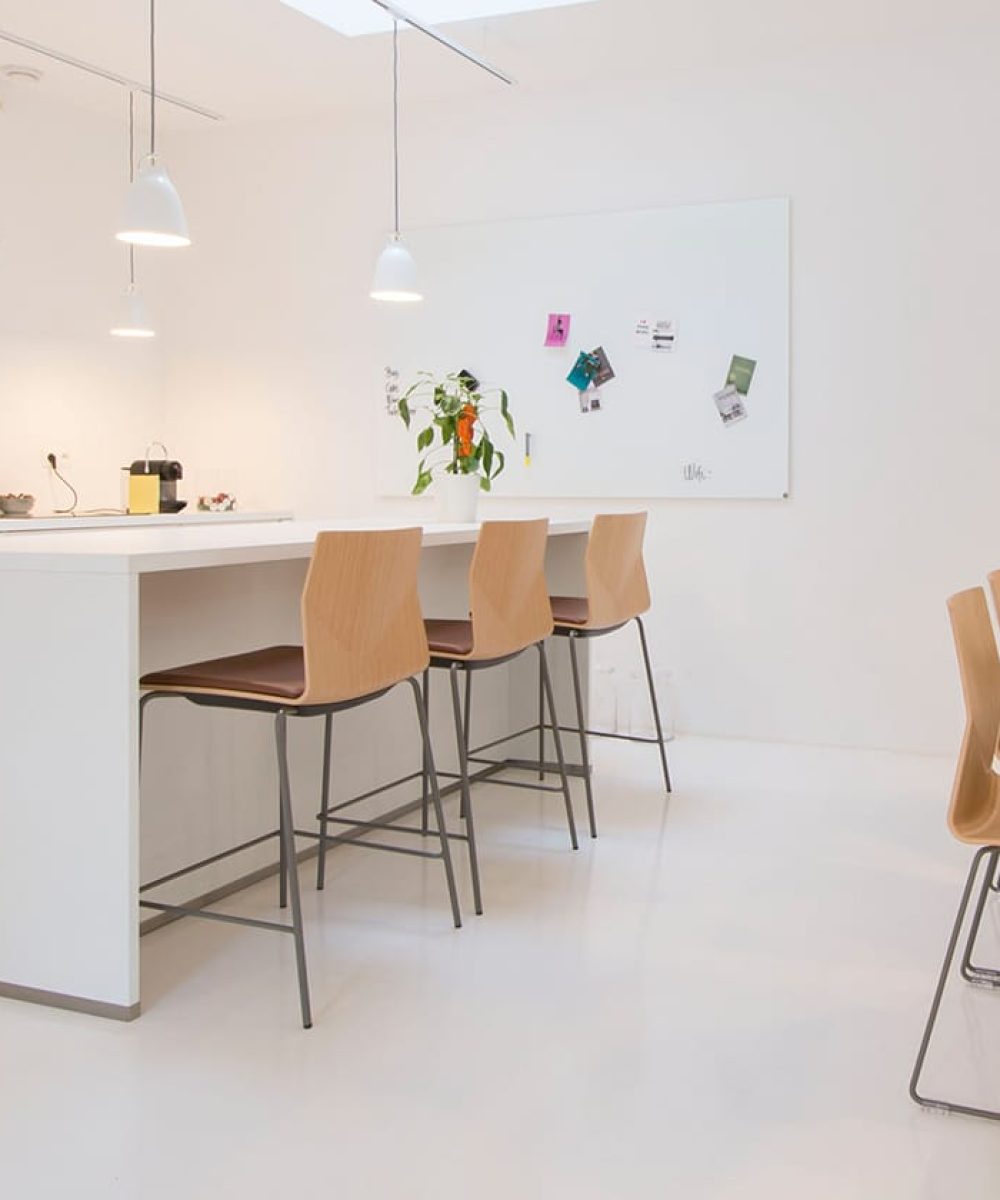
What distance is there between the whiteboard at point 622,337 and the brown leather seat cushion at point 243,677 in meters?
2.70

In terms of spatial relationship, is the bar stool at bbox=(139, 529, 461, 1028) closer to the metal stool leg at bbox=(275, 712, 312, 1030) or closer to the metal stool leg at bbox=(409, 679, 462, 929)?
the metal stool leg at bbox=(275, 712, 312, 1030)

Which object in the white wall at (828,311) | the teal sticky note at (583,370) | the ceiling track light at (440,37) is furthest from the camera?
the teal sticky note at (583,370)

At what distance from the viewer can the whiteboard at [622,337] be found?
16.4ft

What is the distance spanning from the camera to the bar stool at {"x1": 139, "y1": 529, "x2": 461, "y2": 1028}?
2439mm

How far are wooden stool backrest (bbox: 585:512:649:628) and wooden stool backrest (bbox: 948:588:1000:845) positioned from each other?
1.49m

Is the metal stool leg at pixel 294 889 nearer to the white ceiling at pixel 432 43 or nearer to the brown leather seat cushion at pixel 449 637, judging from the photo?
the brown leather seat cushion at pixel 449 637

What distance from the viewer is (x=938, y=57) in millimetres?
4633

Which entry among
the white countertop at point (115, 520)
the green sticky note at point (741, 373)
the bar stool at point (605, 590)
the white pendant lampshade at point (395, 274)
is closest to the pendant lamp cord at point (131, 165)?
the white countertop at point (115, 520)

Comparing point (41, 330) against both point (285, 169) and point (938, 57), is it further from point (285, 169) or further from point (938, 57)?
point (938, 57)

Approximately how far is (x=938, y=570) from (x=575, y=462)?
1.55m

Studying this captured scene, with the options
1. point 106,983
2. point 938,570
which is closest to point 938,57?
point 938,570

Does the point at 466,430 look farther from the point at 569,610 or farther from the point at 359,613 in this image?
the point at 359,613

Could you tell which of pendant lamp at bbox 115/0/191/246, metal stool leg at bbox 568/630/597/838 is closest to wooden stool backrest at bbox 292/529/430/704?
metal stool leg at bbox 568/630/597/838

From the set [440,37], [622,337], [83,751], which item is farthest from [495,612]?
[440,37]
